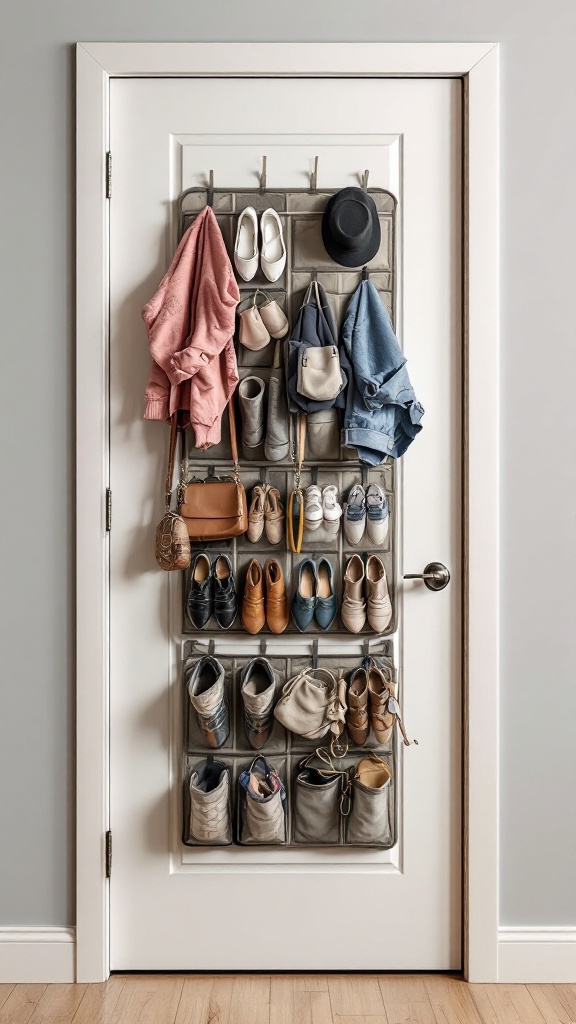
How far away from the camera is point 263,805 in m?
1.68

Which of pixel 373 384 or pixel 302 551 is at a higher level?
pixel 373 384

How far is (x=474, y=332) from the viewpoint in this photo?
1.74 m

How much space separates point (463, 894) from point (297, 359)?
4.41ft

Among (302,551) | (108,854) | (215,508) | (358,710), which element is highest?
(215,508)

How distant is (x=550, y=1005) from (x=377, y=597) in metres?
1.01

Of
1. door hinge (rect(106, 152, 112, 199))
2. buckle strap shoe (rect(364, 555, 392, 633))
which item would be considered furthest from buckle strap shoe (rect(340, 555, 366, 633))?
door hinge (rect(106, 152, 112, 199))

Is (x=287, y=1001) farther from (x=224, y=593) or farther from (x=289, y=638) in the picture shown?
(x=224, y=593)

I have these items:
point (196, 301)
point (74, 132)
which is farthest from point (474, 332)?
point (74, 132)

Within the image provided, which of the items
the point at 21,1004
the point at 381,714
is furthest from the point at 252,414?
the point at 21,1004

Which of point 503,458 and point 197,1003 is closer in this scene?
point 197,1003

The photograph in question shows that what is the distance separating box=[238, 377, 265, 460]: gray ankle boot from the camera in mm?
1682

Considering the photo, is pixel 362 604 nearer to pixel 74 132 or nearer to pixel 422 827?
pixel 422 827

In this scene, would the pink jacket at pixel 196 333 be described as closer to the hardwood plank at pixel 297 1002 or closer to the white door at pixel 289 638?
the white door at pixel 289 638

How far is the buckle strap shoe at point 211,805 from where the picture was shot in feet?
5.53
